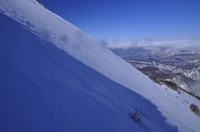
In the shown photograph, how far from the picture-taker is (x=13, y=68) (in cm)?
512

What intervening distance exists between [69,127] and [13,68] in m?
2.84

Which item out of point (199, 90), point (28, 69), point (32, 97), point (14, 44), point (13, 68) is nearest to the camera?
point (32, 97)

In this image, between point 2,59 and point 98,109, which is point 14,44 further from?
point 98,109

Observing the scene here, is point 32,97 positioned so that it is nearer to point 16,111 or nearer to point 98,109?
point 16,111

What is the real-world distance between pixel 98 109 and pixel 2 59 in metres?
3.85

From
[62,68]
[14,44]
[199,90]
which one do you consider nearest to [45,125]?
[62,68]

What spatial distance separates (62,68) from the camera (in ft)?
24.6

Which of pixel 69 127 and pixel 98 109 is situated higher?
pixel 98 109

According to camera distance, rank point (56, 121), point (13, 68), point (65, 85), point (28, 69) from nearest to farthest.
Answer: point (56, 121) → point (13, 68) → point (28, 69) → point (65, 85)

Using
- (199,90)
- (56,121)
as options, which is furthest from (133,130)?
(199,90)

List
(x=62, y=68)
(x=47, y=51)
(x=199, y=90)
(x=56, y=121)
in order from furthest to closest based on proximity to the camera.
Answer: (x=199, y=90)
(x=47, y=51)
(x=62, y=68)
(x=56, y=121)

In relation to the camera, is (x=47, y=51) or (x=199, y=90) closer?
(x=47, y=51)

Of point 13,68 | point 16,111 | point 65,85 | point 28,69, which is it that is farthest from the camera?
point 65,85

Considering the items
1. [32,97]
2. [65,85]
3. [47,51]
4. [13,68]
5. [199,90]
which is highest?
[199,90]
